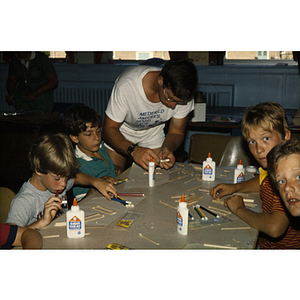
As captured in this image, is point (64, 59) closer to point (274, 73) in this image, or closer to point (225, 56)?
point (225, 56)

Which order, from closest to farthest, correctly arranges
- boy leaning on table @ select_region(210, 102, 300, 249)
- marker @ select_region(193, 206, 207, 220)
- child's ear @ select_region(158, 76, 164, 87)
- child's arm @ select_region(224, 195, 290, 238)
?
child's arm @ select_region(224, 195, 290, 238) < marker @ select_region(193, 206, 207, 220) < boy leaning on table @ select_region(210, 102, 300, 249) < child's ear @ select_region(158, 76, 164, 87)

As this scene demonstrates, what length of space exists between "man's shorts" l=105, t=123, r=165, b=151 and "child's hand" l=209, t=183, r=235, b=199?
142cm

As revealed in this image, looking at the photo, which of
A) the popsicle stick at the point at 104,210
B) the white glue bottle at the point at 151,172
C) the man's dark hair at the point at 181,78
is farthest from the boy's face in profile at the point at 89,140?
the popsicle stick at the point at 104,210

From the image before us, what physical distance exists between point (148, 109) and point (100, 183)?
1.08 m

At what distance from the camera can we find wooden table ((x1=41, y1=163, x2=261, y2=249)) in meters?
1.65

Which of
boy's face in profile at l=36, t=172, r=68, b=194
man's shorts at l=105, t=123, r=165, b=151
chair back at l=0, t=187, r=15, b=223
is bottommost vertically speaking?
chair back at l=0, t=187, r=15, b=223

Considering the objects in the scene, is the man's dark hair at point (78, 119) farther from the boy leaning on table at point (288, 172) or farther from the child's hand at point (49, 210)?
the boy leaning on table at point (288, 172)

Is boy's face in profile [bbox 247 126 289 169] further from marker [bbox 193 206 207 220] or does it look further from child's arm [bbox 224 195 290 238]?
marker [bbox 193 206 207 220]

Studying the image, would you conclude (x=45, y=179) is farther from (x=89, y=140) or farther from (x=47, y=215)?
(x=89, y=140)

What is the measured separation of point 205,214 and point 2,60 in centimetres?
759

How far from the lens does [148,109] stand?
124 inches

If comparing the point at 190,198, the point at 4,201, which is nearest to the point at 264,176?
the point at 190,198

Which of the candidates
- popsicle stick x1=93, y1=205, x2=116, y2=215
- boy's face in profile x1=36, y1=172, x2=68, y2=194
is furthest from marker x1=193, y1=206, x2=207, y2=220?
boy's face in profile x1=36, y1=172, x2=68, y2=194

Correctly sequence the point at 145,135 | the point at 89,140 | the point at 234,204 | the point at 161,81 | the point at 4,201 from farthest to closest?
the point at 145,135
the point at 89,140
the point at 161,81
the point at 4,201
the point at 234,204
